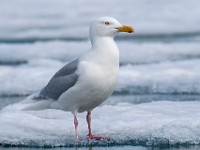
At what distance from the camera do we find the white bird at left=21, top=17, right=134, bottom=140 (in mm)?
6031

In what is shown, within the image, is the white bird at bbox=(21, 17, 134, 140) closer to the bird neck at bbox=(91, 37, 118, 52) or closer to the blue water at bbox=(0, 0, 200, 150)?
the bird neck at bbox=(91, 37, 118, 52)

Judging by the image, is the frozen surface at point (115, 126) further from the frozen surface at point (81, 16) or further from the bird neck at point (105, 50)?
the frozen surface at point (81, 16)

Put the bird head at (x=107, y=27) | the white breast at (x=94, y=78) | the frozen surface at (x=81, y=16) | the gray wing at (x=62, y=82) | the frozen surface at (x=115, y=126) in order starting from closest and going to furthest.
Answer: the frozen surface at (x=115, y=126) < the white breast at (x=94, y=78) < the gray wing at (x=62, y=82) < the bird head at (x=107, y=27) < the frozen surface at (x=81, y=16)

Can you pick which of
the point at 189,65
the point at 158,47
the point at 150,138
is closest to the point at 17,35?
the point at 158,47

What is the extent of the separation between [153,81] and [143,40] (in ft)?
16.0

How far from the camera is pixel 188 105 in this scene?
24.1ft

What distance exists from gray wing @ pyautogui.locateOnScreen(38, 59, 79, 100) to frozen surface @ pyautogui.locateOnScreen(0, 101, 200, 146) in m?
0.28

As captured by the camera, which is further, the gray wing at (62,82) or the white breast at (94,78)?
the gray wing at (62,82)

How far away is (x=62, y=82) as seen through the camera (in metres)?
6.30

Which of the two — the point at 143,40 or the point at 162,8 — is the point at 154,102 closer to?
the point at 143,40

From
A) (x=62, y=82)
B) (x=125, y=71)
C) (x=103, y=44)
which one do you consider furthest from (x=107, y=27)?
A: (x=125, y=71)

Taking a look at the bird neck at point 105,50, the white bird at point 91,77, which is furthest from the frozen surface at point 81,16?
the bird neck at point 105,50

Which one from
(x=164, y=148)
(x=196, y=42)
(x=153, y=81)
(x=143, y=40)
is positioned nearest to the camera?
(x=164, y=148)

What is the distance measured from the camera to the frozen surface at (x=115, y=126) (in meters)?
5.88
